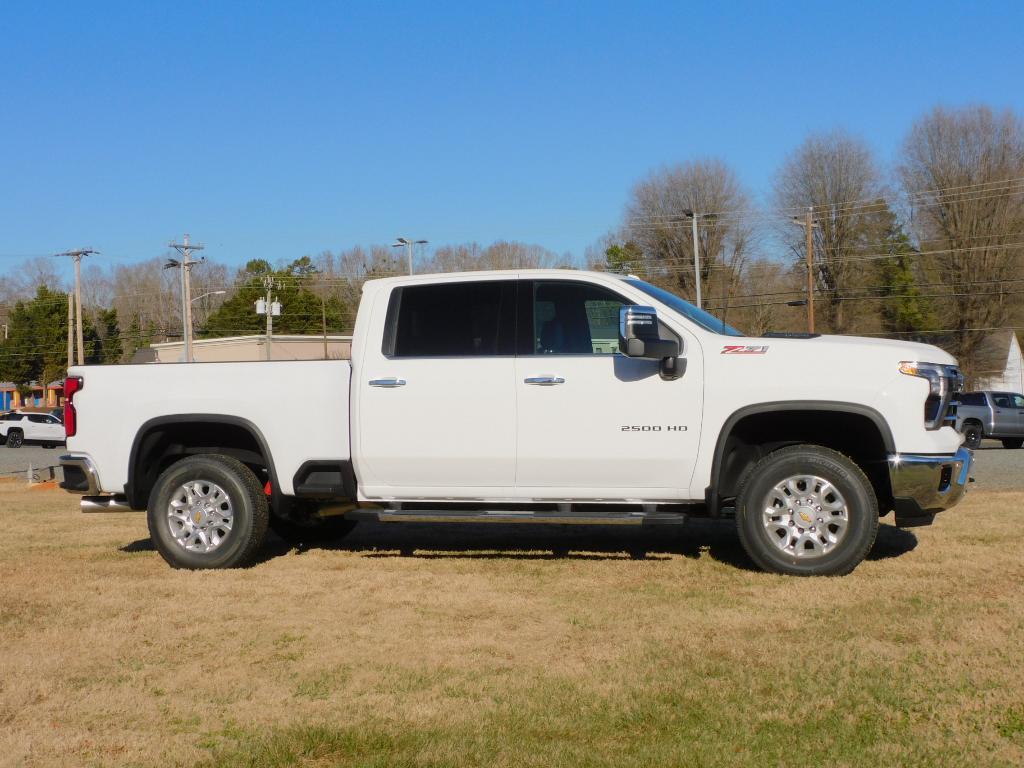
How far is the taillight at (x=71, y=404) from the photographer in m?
8.50

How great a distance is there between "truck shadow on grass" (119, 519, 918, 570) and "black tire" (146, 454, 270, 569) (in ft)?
1.59

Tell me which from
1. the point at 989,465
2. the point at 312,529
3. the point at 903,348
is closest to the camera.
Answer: the point at 903,348

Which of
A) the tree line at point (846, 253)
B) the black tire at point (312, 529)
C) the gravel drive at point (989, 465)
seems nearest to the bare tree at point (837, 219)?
the tree line at point (846, 253)

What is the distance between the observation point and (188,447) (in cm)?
866

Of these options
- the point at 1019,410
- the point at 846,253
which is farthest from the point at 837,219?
the point at 1019,410

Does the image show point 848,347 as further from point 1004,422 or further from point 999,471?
point 1004,422

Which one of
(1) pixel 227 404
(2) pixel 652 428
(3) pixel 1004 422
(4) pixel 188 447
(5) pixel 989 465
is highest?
(1) pixel 227 404

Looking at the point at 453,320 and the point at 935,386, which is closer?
the point at 935,386

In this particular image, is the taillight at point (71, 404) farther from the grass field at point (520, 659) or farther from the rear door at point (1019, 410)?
the rear door at point (1019, 410)

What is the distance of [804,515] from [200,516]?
14.2ft

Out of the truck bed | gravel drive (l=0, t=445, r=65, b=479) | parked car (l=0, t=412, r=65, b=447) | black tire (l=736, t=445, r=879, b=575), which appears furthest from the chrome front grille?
parked car (l=0, t=412, r=65, b=447)

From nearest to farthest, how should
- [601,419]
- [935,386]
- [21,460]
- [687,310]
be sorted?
[935,386]
[601,419]
[687,310]
[21,460]

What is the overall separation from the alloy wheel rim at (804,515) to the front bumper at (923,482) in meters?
0.36

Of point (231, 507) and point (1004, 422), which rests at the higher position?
point (231, 507)
